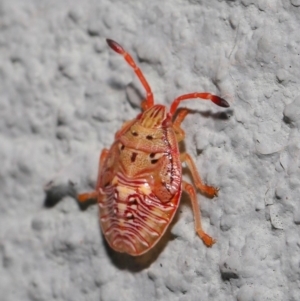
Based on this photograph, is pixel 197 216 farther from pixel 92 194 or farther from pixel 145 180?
pixel 92 194

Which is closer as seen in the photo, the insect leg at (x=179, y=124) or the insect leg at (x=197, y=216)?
the insect leg at (x=197, y=216)

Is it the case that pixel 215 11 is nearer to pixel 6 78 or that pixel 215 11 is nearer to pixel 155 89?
pixel 155 89

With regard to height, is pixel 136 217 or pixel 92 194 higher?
pixel 136 217

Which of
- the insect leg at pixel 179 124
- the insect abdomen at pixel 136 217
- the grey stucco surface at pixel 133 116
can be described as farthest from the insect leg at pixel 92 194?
the insect leg at pixel 179 124

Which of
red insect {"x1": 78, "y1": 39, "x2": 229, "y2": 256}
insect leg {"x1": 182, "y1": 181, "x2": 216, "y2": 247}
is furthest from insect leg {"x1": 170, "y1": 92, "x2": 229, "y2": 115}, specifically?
insect leg {"x1": 182, "y1": 181, "x2": 216, "y2": 247}

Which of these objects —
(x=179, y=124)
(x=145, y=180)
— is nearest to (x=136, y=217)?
(x=145, y=180)

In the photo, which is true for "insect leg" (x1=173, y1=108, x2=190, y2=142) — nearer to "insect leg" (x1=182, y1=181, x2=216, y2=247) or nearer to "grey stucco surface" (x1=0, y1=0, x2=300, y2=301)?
"grey stucco surface" (x1=0, y1=0, x2=300, y2=301)

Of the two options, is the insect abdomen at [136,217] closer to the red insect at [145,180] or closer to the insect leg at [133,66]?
the red insect at [145,180]
